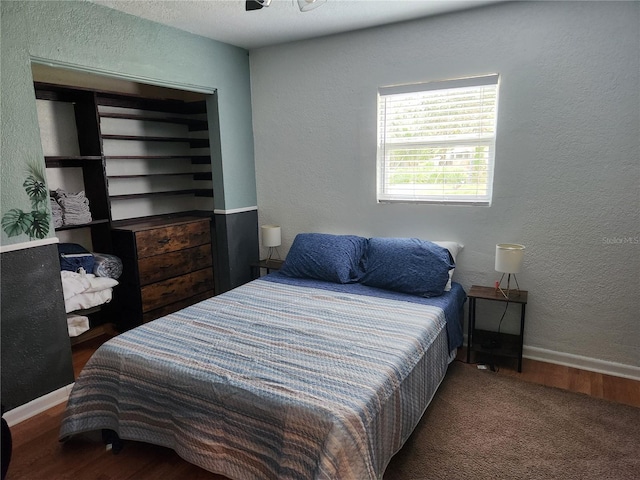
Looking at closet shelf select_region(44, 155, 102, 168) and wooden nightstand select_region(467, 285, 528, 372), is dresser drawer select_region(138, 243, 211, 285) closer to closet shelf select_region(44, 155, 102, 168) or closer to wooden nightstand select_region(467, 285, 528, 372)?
closet shelf select_region(44, 155, 102, 168)

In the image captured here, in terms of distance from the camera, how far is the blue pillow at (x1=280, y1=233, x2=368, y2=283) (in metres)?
3.11

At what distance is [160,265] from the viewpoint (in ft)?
11.1

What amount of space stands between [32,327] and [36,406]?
0.48 meters

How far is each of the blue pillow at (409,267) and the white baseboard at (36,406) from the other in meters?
2.11

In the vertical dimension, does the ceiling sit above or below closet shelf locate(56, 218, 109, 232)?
above

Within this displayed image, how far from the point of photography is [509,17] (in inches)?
106

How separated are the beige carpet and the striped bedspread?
0.14 m

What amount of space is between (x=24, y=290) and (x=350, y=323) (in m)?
1.85

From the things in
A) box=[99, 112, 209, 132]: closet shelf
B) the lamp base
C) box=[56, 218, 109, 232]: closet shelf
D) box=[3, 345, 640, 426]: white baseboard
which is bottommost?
box=[3, 345, 640, 426]: white baseboard

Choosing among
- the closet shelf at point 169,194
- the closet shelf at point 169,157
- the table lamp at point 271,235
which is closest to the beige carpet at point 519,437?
the table lamp at point 271,235

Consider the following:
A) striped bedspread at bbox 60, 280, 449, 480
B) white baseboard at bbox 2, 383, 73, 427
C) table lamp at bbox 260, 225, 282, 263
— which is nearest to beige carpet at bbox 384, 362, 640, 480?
striped bedspread at bbox 60, 280, 449, 480

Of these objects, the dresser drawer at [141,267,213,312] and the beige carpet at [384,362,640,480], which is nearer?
the beige carpet at [384,362,640,480]

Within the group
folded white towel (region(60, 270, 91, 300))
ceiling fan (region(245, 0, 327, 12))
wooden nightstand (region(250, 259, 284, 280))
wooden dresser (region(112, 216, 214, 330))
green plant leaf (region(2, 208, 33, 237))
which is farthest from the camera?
wooden nightstand (region(250, 259, 284, 280))

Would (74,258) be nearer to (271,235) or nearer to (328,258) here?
(271,235)
